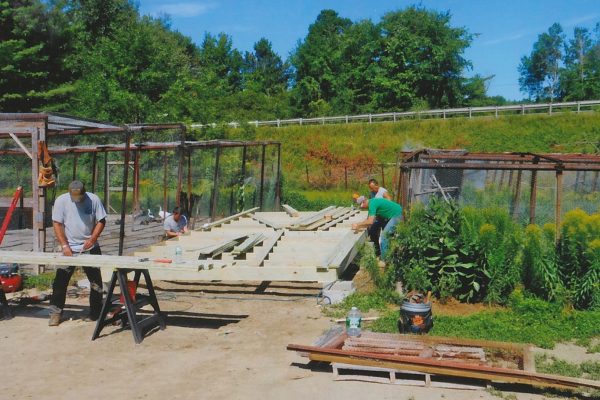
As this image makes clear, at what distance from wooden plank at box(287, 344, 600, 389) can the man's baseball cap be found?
12.3 ft

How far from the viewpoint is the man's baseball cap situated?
8526 mm

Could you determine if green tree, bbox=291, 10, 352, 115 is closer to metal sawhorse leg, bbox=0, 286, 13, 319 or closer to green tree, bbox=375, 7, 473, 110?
green tree, bbox=375, 7, 473, 110

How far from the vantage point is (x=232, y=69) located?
261 feet

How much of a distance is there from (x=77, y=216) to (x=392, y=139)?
31.5 m

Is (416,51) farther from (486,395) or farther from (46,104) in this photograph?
(486,395)

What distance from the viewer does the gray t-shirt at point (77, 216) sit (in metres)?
8.62

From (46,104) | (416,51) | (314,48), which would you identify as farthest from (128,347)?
(314,48)

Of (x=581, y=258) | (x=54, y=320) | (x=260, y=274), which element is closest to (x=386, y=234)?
(x=260, y=274)

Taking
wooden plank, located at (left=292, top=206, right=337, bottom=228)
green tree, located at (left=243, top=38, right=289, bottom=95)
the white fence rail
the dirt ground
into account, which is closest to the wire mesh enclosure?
wooden plank, located at (left=292, top=206, right=337, bottom=228)

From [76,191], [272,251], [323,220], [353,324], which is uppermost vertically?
[76,191]

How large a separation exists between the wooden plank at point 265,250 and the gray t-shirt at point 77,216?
2.65m

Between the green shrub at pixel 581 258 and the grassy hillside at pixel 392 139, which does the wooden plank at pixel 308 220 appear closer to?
the green shrub at pixel 581 258

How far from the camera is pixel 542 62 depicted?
8556 centimetres

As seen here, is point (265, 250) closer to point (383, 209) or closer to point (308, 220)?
point (383, 209)
